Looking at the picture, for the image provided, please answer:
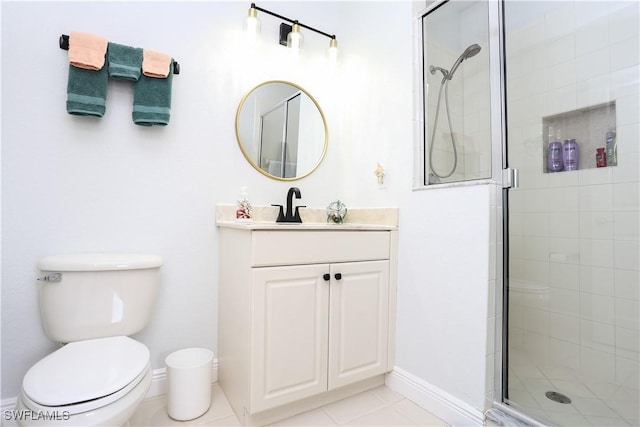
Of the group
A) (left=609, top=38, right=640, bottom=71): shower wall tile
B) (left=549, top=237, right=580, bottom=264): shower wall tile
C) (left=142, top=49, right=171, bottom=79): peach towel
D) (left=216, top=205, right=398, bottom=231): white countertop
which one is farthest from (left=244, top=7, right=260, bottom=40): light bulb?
(left=549, top=237, right=580, bottom=264): shower wall tile

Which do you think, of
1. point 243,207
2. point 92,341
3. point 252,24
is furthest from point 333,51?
point 92,341

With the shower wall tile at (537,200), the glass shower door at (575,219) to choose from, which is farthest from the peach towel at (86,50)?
the shower wall tile at (537,200)

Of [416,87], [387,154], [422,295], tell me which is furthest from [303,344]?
[416,87]

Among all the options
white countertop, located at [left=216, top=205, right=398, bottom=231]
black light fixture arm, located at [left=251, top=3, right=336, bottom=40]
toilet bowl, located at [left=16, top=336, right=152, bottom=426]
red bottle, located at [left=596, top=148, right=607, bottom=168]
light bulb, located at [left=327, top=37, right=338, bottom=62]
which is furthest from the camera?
light bulb, located at [left=327, top=37, right=338, bottom=62]

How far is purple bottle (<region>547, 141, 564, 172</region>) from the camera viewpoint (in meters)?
1.43

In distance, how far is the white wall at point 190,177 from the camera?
52.2 inches

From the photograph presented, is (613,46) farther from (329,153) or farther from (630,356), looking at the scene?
(329,153)

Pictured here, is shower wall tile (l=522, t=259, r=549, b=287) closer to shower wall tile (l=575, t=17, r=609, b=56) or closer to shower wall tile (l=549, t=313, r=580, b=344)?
shower wall tile (l=549, t=313, r=580, b=344)

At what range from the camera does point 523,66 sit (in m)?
1.46

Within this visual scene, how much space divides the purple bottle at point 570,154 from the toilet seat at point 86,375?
1.93m

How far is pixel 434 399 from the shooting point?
146 centimetres

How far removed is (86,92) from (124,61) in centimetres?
22

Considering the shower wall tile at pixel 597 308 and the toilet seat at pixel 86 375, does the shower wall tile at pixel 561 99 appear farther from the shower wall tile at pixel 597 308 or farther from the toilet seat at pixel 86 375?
the toilet seat at pixel 86 375

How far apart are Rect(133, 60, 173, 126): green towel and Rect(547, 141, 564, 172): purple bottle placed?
5.95 feet
